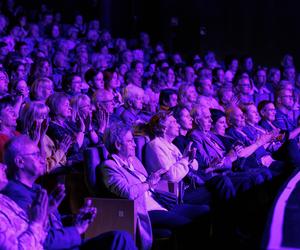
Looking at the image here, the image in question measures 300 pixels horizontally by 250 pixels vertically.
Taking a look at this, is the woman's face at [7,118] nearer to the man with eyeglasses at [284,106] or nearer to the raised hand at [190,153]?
the raised hand at [190,153]

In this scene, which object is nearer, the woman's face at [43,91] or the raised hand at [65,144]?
the raised hand at [65,144]

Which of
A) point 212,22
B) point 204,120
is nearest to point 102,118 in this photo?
point 204,120

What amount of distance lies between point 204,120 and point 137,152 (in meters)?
1.00

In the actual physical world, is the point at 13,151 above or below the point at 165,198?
above

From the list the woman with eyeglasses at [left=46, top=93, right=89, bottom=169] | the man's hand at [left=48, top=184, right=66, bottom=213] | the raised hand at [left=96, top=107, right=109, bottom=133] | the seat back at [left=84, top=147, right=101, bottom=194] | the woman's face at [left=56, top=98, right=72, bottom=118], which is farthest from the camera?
the raised hand at [left=96, top=107, right=109, bottom=133]

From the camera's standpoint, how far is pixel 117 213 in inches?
117

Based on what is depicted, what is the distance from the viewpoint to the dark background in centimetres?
1211

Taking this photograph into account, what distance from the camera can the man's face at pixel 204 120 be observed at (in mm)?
4680

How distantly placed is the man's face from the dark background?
7355 millimetres

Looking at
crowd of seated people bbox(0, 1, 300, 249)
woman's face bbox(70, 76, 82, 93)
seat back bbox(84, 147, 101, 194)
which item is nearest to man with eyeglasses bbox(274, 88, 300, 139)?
crowd of seated people bbox(0, 1, 300, 249)

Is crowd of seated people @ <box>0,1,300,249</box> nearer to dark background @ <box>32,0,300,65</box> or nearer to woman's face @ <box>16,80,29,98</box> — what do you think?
woman's face @ <box>16,80,29,98</box>

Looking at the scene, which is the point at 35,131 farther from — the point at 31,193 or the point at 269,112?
the point at 269,112

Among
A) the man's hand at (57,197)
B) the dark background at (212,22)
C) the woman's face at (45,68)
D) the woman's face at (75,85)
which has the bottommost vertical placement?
the man's hand at (57,197)

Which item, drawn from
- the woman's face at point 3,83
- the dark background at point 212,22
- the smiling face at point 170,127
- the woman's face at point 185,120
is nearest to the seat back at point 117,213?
the smiling face at point 170,127
